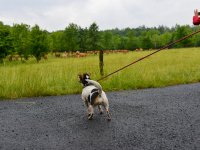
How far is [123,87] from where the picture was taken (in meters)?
12.1

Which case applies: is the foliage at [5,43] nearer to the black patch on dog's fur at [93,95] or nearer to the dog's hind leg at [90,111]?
the dog's hind leg at [90,111]

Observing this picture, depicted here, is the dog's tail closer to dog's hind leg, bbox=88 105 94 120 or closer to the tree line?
dog's hind leg, bbox=88 105 94 120

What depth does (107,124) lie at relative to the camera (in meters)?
7.12

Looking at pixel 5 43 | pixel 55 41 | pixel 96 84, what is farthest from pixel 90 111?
pixel 55 41

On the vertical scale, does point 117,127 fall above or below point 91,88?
below

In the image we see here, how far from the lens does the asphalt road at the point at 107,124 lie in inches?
231

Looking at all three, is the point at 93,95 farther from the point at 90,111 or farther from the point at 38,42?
the point at 38,42

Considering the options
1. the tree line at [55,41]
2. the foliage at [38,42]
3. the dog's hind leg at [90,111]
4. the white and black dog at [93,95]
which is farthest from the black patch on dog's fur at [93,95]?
the foliage at [38,42]

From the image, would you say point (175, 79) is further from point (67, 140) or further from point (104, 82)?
point (67, 140)

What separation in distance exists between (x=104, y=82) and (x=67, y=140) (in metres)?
6.35

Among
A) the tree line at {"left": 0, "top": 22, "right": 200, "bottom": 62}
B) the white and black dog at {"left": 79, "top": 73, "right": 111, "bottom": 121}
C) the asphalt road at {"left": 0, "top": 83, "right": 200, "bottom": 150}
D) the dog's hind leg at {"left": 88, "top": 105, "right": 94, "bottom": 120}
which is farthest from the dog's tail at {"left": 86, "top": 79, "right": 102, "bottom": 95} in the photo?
the tree line at {"left": 0, "top": 22, "right": 200, "bottom": 62}

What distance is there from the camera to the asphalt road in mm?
5855

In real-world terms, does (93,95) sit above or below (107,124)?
above

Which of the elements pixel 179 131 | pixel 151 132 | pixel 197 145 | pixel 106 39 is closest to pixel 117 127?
pixel 151 132
